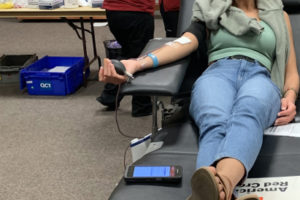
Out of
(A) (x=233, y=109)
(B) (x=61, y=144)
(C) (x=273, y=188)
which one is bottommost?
(B) (x=61, y=144)

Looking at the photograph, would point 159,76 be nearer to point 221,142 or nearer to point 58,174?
point 221,142

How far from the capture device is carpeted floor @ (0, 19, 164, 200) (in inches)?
75.6

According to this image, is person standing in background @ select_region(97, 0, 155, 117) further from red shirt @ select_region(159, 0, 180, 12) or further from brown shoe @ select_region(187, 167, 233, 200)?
brown shoe @ select_region(187, 167, 233, 200)

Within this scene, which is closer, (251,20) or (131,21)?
(251,20)

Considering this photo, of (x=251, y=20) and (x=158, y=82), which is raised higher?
(x=251, y=20)

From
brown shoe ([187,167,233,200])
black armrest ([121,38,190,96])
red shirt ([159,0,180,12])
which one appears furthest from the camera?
red shirt ([159,0,180,12])

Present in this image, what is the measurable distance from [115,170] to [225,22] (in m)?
0.93

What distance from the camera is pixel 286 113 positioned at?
4.97ft

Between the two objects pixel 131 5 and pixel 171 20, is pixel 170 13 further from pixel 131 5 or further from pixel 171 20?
pixel 131 5

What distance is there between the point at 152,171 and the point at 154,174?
17 mm

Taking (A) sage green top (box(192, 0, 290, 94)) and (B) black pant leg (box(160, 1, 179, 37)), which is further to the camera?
(B) black pant leg (box(160, 1, 179, 37))

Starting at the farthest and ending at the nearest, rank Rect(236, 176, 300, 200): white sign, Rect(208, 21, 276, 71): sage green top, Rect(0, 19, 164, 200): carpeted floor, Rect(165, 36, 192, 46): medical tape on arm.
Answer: Rect(0, 19, 164, 200): carpeted floor < Rect(208, 21, 276, 71): sage green top < Rect(165, 36, 192, 46): medical tape on arm < Rect(236, 176, 300, 200): white sign

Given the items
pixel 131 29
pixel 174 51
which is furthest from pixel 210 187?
pixel 131 29

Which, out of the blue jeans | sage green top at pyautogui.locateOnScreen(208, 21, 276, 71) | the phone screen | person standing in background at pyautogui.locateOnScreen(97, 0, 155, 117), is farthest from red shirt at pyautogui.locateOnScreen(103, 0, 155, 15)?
the phone screen
